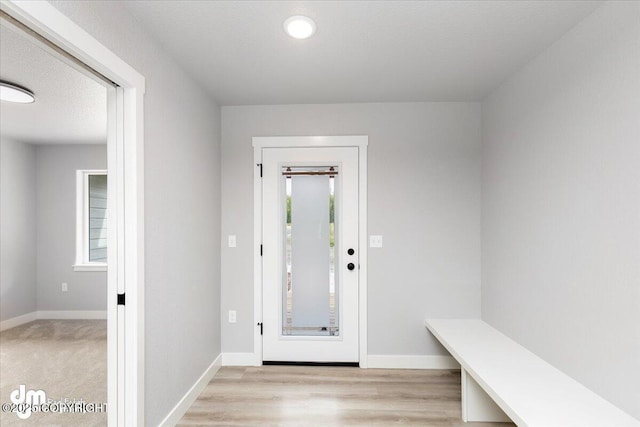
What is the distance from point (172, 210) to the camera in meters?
2.21

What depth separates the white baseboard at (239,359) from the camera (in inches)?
124

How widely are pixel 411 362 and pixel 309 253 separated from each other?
1.35 meters

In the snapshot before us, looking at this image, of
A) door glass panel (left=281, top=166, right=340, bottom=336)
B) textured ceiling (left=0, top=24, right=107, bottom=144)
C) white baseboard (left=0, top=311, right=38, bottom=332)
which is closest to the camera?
textured ceiling (left=0, top=24, right=107, bottom=144)

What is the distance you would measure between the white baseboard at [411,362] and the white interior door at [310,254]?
20 centimetres

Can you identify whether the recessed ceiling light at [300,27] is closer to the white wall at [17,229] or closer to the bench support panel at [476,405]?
the white wall at [17,229]

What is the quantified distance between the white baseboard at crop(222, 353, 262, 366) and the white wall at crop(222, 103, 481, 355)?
1.10 metres

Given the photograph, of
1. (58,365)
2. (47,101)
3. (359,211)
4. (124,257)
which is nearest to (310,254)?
(359,211)

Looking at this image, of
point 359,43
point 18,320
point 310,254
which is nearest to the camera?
Answer: point 18,320

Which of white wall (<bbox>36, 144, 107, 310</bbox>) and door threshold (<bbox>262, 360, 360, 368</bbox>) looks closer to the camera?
white wall (<bbox>36, 144, 107, 310</bbox>)

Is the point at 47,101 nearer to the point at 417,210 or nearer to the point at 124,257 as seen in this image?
the point at 124,257

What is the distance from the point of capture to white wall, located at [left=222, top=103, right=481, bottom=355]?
10.2 feet

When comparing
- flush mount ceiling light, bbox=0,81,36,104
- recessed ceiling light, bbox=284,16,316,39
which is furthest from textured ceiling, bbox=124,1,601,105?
flush mount ceiling light, bbox=0,81,36,104

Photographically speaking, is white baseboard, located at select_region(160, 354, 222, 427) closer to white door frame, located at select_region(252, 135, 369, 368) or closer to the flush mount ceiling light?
white door frame, located at select_region(252, 135, 369, 368)

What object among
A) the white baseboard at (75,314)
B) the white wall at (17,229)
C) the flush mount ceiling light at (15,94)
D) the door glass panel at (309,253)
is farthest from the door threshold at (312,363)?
the flush mount ceiling light at (15,94)
